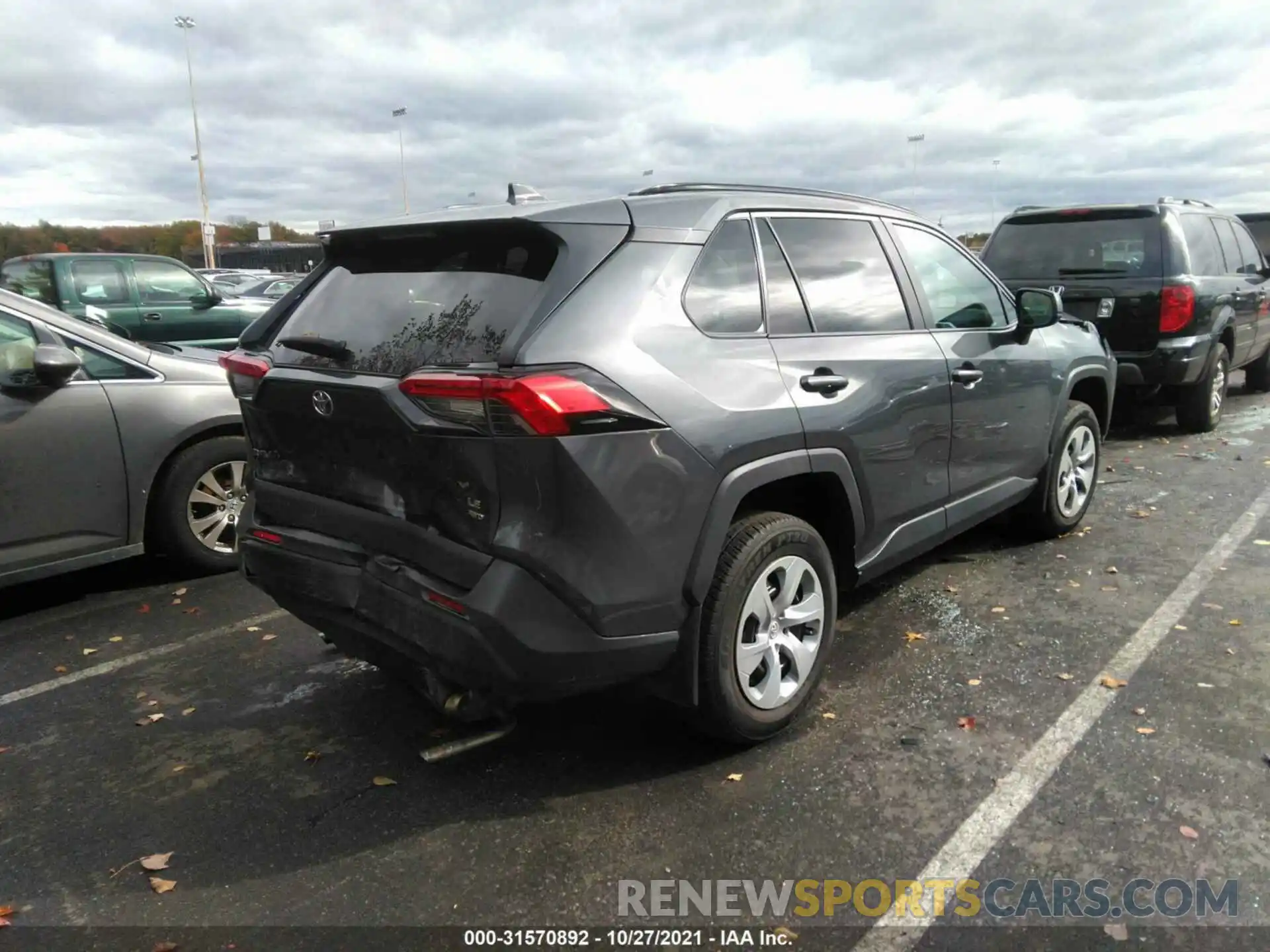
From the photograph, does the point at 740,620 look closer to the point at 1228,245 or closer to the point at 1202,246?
the point at 1202,246

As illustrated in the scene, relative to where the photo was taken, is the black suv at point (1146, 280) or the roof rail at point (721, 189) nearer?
the roof rail at point (721, 189)

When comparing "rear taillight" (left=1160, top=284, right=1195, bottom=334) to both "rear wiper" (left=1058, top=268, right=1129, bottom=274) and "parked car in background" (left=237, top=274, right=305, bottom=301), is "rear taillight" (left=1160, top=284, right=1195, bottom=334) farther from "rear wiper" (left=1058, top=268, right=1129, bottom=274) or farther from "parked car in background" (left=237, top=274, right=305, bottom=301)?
"parked car in background" (left=237, top=274, right=305, bottom=301)

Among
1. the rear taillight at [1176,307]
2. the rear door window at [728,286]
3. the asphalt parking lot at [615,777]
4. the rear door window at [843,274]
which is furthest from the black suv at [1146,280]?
the rear door window at [728,286]

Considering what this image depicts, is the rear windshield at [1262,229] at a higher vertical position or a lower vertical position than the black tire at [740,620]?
higher

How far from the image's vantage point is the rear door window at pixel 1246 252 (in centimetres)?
928

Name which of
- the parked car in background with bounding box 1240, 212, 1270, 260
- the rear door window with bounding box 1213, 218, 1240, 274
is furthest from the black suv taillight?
the parked car in background with bounding box 1240, 212, 1270, 260

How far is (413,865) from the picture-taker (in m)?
2.65

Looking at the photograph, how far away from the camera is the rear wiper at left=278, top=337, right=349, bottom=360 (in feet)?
9.59

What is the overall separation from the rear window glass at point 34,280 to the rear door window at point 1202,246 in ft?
38.9

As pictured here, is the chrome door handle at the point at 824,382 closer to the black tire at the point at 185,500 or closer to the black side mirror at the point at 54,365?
the black tire at the point at 185,500

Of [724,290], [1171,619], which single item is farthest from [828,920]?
[1171,619]

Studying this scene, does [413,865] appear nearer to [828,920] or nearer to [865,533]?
[828,920]

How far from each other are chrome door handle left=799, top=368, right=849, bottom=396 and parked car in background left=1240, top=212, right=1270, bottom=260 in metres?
15.6

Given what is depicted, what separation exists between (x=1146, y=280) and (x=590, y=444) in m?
6.83
